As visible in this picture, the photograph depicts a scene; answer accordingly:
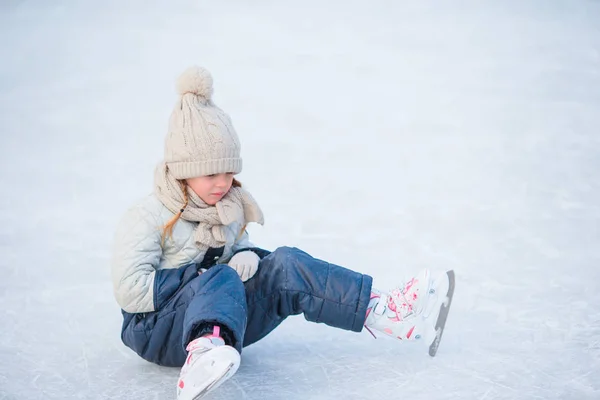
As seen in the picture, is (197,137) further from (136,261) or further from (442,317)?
(442,317)

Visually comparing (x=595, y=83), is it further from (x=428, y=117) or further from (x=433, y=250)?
(x=433, y=250)

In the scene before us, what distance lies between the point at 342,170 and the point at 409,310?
160cm

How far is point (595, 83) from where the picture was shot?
4082 millimetres

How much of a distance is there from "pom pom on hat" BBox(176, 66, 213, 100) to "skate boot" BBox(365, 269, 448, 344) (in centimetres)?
56

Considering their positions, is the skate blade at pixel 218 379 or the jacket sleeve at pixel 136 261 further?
the jacket sleeve at pixel 136 261

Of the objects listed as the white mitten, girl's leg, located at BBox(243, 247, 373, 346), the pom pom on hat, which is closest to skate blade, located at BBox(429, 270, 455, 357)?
girl's leg, located at BBox(243, 247, 373, 346)

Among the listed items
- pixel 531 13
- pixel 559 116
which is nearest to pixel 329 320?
pixel 559 116

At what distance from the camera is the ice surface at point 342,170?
1.88 metres

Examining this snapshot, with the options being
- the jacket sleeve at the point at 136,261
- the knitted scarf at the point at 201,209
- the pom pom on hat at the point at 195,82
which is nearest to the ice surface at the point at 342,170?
the jacket sleeve at the point at 136,261

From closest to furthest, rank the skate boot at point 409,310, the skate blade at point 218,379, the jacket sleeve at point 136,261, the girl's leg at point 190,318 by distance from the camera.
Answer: the skate blade at point 218,379 → the girl's leg at point 190,318 → the jacket sleeve at point 136,261 → the skate boot at point 409,310

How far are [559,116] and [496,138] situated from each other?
359mm

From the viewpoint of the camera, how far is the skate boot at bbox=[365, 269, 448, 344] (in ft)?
5.95

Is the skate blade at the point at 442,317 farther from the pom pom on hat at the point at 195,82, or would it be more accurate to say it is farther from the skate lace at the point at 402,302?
the pom pom on hat at the point at 195,82

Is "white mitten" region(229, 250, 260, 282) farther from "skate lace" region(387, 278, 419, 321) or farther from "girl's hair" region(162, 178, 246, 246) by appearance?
"skate lace" region(387, 278, 419, 321)
